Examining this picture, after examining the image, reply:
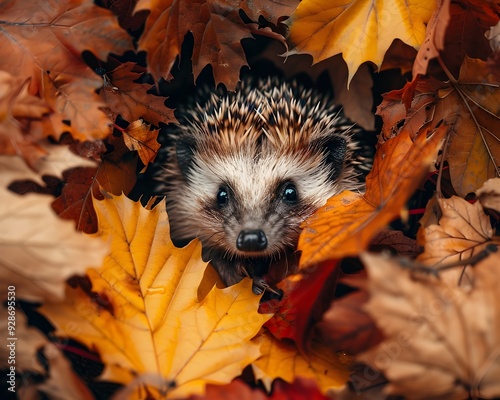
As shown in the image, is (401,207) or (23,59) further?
(23,59)

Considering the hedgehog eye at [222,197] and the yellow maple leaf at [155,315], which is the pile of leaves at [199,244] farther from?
the hedgehog eye at [222,197]

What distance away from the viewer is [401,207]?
1277mm

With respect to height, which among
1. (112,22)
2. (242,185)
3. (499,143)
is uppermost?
(112,22)

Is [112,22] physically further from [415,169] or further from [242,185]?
[415,169]

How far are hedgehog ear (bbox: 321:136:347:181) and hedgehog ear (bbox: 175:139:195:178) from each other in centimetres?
52

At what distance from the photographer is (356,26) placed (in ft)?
6.12

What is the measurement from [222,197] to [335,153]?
48 cm

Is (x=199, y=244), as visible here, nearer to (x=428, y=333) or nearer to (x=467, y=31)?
(x=428, y=333)

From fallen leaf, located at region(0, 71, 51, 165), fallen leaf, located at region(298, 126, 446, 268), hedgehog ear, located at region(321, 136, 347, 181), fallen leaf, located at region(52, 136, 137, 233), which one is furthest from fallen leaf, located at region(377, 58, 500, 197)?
fallen leaf, located at region(0, 71, 51, 165)

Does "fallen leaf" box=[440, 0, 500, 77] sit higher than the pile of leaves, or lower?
higher

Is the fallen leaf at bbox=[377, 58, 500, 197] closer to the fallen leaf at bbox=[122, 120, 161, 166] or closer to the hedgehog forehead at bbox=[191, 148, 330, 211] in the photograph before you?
→ the hedgehog forehead at bbox=[191, 148, 330, 211]

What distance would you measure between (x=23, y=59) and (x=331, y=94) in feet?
4.59

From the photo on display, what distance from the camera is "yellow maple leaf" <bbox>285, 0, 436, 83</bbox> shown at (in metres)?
1.82

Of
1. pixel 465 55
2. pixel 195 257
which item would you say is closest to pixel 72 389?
pixel 195 257
